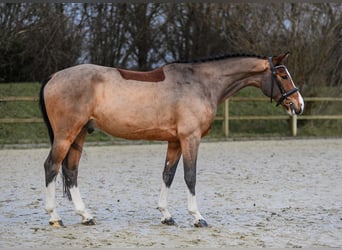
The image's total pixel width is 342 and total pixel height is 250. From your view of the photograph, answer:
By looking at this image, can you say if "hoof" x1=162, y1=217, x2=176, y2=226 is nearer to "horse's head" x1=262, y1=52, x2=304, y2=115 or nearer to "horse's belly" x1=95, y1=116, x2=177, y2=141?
"horse's belly" x1=95, y1=116, x2=177, y2=141

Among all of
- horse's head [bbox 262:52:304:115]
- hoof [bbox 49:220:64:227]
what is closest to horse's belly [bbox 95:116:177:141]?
Result: hoof [bbox 49:220:64:227]

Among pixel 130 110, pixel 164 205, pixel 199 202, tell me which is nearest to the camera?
pixel 130 110

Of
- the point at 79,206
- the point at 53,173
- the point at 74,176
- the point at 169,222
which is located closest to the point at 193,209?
the point at 169,222

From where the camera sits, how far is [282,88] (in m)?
5.95

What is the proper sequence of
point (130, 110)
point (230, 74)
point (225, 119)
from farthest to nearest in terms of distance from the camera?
point (225, 119), point (230, 74), point (130, 110)

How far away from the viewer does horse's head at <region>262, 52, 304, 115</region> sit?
592 centimetres

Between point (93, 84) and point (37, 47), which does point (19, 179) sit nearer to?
point (93, 84)

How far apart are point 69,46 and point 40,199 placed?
13.0 metres

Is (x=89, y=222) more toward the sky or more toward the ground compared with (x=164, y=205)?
more toward the ground

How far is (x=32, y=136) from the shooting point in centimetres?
1619

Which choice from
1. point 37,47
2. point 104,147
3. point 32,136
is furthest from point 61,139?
point 37,47

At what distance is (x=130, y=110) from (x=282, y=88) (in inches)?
60.3

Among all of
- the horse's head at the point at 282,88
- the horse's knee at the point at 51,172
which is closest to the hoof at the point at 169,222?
the horse's knee at the point at 51,172

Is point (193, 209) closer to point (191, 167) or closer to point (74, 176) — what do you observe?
point (191, 167)
